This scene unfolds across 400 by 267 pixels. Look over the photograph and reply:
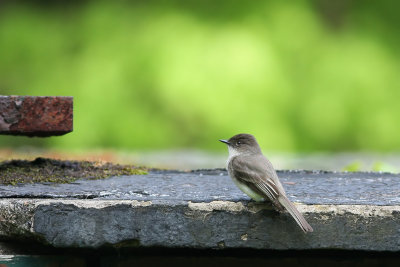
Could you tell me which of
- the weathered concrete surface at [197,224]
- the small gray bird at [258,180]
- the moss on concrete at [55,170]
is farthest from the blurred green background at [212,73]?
the weathered concrete surface at [197,224]

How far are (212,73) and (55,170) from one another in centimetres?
389

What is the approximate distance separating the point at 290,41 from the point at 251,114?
0.91 metres

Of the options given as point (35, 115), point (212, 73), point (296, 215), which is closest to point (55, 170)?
point (35, 115)

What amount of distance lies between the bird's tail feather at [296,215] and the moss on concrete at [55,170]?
0.96 meters

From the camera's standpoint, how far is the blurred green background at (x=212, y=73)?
681 centimetres

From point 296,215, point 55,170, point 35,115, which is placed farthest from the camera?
point 55,170

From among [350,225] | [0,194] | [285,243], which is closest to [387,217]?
[350,225]

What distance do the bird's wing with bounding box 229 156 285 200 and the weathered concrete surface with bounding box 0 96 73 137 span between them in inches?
30.5

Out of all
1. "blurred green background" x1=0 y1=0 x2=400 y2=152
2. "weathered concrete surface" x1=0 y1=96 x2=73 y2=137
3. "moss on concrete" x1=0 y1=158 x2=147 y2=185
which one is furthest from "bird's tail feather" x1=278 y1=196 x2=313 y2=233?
"blurred green background" x1=0 y1=0 x2=400 y2=152

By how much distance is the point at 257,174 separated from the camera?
2441 mm

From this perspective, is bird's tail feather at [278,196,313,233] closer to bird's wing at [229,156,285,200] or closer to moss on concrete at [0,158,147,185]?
bird's wing at [229,156,285,200]

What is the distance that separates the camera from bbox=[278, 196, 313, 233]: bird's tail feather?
2182 millimetres

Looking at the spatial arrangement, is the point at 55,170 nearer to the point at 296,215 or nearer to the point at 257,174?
the point at 257,174

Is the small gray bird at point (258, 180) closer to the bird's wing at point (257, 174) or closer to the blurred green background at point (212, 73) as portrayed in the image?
the bird's wing at point (257, 174)
